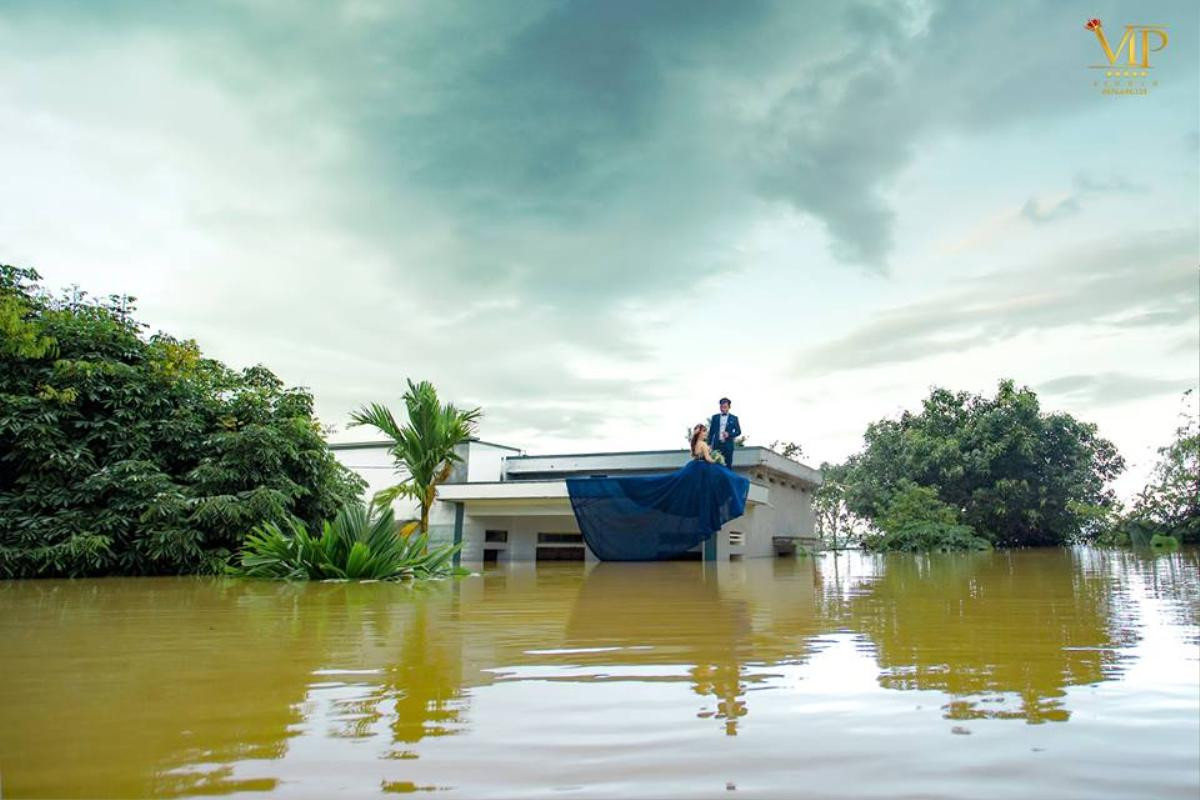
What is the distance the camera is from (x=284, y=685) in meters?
2.08

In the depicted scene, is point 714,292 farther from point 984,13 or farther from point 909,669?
point 909,669

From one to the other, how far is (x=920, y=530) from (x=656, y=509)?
1052 cm

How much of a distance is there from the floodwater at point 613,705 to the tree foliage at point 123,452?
572 cm

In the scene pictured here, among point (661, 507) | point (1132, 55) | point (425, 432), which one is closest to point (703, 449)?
point (661, 507)

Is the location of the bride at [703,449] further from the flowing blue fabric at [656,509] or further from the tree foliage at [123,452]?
the tree foliage at [123,452]

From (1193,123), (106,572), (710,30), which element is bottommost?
(106,572)

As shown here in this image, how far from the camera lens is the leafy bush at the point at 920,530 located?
1859 centimetres

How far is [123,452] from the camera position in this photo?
955 centimetres

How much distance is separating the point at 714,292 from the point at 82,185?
28.7ft

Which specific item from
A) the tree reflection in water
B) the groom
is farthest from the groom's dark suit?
the tree reflection in water

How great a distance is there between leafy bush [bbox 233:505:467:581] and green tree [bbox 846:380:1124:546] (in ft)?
65.6

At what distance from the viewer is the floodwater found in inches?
49.4

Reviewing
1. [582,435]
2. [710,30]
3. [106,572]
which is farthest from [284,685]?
[582,435]

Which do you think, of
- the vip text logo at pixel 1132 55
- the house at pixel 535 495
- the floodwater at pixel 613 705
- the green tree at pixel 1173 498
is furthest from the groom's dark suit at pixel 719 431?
the green tree at pixel 1173 498
